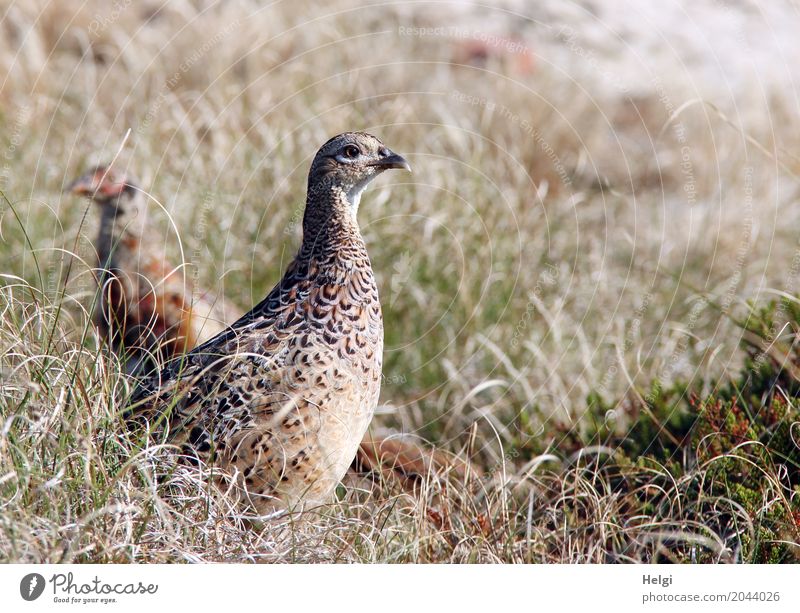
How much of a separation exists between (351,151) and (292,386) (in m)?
1.05

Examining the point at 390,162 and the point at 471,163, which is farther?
the point at 471,163

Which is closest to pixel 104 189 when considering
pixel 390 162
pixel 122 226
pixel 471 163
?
pixel 122 226

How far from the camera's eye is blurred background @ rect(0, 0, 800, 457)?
6465mm

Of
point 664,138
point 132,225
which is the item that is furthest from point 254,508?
point 664,138

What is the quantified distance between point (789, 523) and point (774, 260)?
13.1 ft

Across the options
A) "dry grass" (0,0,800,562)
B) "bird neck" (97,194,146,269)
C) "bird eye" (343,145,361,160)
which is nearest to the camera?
"dry grass" (0,0,800,562)

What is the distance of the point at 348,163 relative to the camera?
4.38 meters

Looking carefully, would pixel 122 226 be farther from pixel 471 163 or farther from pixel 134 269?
pixel 471 163

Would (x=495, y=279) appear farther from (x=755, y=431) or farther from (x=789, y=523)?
(x=789, y=523)

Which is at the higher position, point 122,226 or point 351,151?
point 351,151
